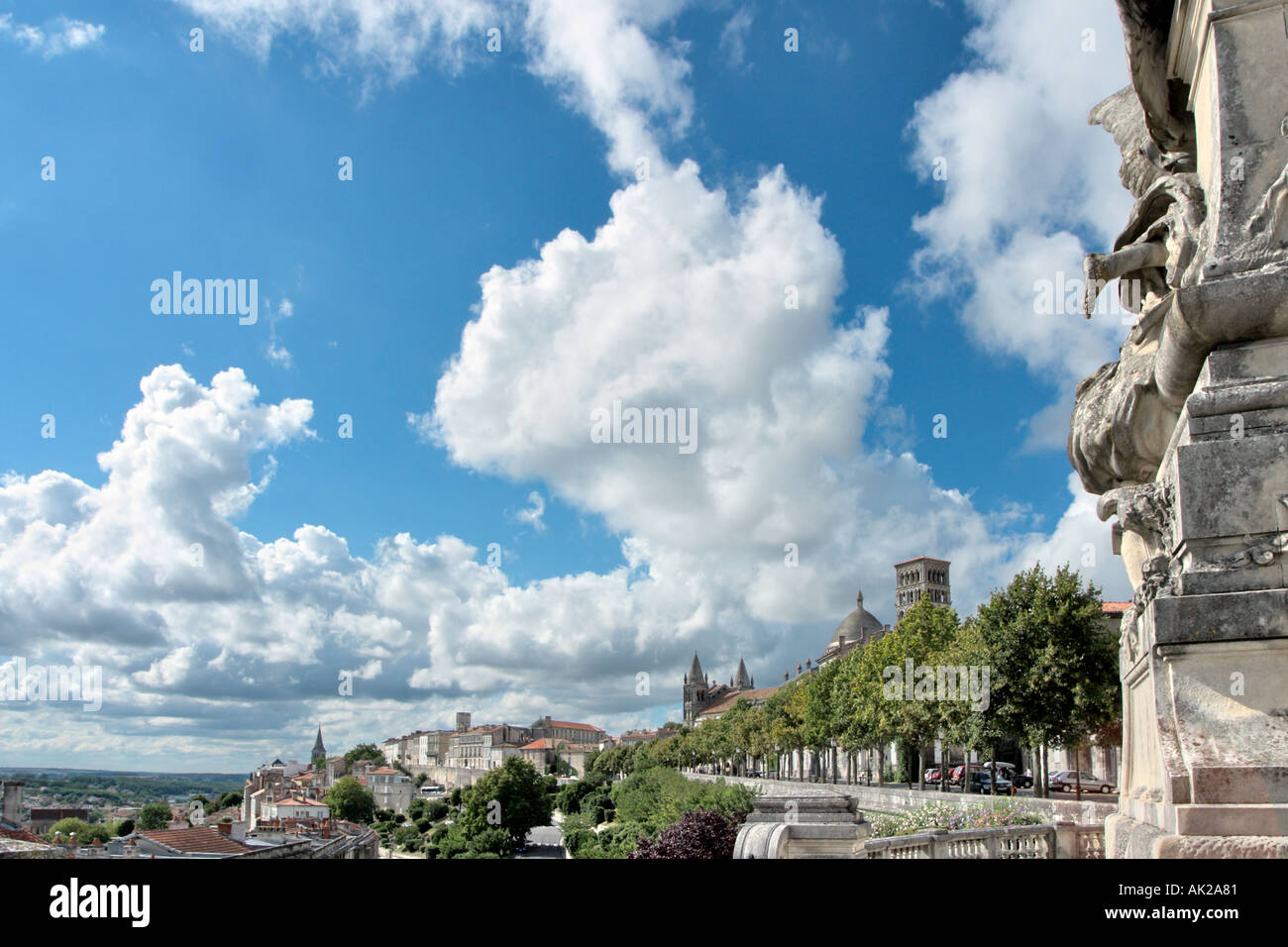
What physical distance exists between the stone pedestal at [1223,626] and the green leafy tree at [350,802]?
14386cm

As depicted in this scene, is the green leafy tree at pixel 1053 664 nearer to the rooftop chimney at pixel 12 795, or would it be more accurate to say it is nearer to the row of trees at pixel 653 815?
the row of trees at pixel 653 815

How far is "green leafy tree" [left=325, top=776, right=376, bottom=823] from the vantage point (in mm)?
136000

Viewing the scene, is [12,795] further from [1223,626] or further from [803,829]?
[1223,626]

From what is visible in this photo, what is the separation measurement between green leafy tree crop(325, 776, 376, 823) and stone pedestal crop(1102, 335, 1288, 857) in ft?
472

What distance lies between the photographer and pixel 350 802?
139 m

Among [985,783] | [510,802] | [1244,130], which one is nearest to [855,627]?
[510,802]

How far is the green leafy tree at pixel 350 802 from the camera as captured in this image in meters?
136

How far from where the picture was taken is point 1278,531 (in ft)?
18.1

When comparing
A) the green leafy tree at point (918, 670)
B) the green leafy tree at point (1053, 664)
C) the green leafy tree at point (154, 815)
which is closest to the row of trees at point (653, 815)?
the green leafy tree at point (918, 670)

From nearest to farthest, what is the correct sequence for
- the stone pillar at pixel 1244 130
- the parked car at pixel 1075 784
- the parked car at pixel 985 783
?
the stone pillar at pixel 1244 130, the parked car at pixel 1075 784, the parked car at pixel 985 783

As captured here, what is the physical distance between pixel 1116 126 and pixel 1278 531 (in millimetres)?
5279

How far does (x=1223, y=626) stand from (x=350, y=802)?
151 m

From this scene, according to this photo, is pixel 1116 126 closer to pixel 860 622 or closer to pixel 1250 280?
pixel 1250 280
